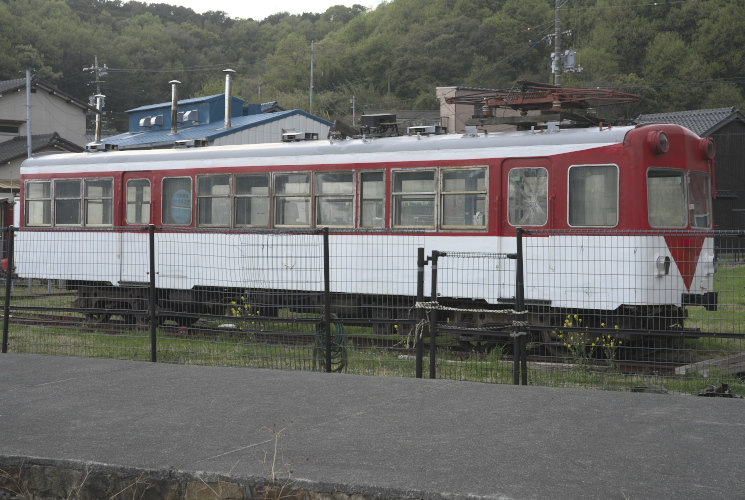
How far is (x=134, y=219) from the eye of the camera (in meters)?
16.3

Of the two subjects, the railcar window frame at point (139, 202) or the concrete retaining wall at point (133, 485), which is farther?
the railcar window frame at point (139, 202)

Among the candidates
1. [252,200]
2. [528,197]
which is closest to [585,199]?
[528,197]

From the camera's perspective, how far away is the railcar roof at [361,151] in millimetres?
12234

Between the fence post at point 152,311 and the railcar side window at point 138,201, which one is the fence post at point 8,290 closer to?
the fence post at point 152,311

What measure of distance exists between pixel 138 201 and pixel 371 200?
16.3 ft

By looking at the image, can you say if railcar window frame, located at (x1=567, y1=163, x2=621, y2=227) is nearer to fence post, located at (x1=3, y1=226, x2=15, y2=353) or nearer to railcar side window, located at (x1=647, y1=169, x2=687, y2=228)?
railcar side window, located at (x1=647, y1=169, x2=687, y2=228)

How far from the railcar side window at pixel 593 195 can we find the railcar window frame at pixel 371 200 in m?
2.93

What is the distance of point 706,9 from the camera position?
6975 cm

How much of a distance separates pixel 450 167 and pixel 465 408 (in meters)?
6.54

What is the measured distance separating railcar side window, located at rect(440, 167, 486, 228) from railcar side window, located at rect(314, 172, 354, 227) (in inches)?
62.8

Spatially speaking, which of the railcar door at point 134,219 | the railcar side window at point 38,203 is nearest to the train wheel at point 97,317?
the railcar door at point 134,219

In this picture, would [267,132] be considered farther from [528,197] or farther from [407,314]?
[407,314]

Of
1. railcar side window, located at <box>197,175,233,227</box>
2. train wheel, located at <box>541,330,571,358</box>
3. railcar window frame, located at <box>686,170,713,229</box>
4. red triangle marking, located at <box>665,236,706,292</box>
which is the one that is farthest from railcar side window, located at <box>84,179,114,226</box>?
railcar window frame, located at <box>686,170,713,229</box>

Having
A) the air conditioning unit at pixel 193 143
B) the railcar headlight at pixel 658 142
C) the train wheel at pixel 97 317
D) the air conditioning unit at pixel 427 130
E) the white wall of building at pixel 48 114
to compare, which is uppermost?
the white wall of building at pixel 48 114
